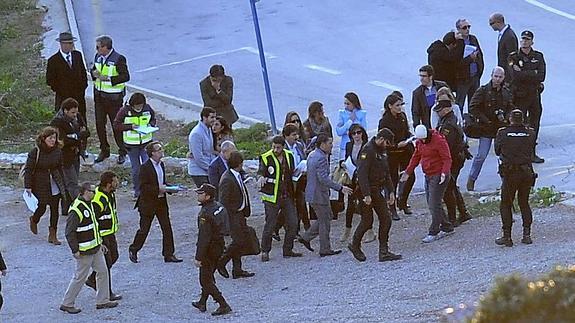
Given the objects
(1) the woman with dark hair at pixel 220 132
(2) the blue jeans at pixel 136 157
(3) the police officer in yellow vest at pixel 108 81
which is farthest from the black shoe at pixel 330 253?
(3) the police officer in yellow vest at pixel 108 81

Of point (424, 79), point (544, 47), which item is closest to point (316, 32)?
point (544, 47)

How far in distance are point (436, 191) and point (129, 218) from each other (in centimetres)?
451

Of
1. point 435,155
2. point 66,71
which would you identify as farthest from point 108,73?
point 435,155

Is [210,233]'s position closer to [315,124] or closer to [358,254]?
[358,254]

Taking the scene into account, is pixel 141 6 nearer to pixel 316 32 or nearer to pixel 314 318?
pixel 316 32

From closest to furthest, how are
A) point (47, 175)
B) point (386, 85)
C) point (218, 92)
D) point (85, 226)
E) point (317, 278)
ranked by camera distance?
1. point (85, 226)
2. point (317, 278)
3. point (47, 175)
4. point (218, 92)
5. point (386, 85)

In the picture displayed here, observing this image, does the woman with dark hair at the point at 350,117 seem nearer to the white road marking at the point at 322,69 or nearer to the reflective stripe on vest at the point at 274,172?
the reflective stripe on vest at the point at 274,172

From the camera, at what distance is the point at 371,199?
1255 centimetres

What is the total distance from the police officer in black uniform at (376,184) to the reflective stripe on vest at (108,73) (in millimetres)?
5049

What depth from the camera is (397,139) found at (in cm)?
1402

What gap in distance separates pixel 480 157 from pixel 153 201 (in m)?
4.43

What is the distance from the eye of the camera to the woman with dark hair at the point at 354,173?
527 inches

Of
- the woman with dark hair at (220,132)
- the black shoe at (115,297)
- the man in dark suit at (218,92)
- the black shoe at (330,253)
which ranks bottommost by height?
the black shoe at (330,253)

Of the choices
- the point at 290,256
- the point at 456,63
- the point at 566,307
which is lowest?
the point at 290,256
